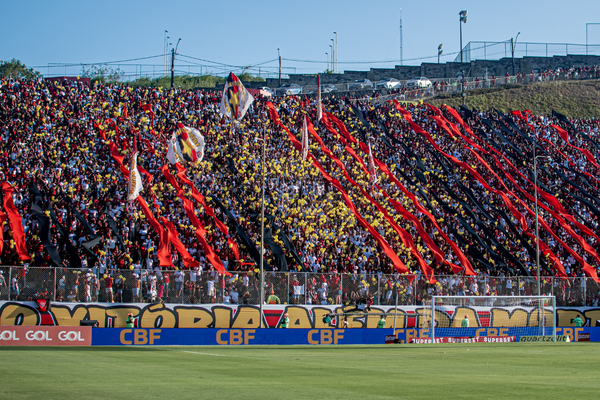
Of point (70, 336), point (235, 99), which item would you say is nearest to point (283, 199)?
point (235, 99)

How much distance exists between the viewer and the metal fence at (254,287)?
2850 cm

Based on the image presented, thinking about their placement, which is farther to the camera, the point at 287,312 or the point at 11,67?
the point at 11,67

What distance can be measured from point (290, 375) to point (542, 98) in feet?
224

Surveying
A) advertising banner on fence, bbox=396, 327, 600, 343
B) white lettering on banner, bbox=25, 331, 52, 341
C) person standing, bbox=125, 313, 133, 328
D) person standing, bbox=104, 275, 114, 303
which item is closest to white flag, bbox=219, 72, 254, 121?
person standing, bbox=104, 275, 114, 303

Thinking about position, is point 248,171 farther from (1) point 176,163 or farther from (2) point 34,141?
(2) point 34,141

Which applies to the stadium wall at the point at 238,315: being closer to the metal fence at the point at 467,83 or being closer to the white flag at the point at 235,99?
the white flag at the point at 235,99

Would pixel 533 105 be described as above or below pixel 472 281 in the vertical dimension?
above

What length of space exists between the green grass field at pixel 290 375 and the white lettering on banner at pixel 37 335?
3.98 m

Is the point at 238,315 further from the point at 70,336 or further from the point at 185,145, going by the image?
the point at 185,145

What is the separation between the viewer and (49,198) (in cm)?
Answer: 3216

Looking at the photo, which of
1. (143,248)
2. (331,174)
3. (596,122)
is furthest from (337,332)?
(596,122)

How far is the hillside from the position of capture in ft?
237

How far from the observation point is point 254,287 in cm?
3203

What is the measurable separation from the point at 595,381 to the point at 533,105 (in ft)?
211
